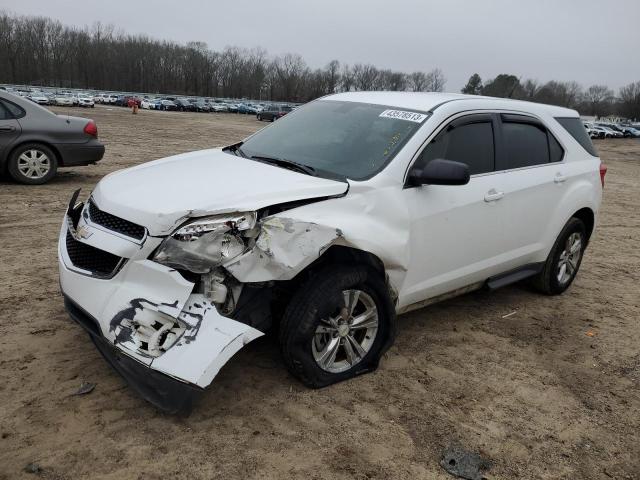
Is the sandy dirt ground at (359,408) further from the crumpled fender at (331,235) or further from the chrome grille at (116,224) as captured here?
the chrome grille at (116,224)

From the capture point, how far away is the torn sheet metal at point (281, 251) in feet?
9.33

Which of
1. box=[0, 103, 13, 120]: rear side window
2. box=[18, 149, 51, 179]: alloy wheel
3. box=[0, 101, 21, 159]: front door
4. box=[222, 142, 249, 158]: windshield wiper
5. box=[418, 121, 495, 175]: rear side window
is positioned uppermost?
box=[418, 121, 495, 175]: rear side window

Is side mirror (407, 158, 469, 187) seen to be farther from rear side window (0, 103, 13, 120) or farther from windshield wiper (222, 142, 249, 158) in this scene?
rear side window (0, 103, 13, 120)

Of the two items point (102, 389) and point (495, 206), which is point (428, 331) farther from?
point (102, 389)

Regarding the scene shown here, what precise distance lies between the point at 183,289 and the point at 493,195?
8.24 feet

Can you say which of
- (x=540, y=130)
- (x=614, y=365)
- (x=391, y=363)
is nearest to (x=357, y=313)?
(x=391, y=363)

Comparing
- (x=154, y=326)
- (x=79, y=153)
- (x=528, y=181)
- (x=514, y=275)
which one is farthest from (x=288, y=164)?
(x=79, y=153)

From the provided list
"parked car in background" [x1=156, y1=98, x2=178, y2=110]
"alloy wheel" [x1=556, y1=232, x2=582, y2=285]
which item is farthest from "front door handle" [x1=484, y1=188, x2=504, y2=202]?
"parked car in background" [x1=156, y1=98, x2=178, y2=110]

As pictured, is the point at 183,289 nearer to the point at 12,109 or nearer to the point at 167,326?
the point at 167,326

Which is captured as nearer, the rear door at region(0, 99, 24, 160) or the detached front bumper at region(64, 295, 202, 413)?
the detached front bumper at region(64, 295, 202, 413)

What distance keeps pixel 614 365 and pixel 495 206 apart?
59.2 inches

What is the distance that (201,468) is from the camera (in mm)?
2631

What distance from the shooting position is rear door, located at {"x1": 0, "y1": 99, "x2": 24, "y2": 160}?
8.26 meters

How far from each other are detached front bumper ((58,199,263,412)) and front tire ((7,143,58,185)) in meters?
6.67
